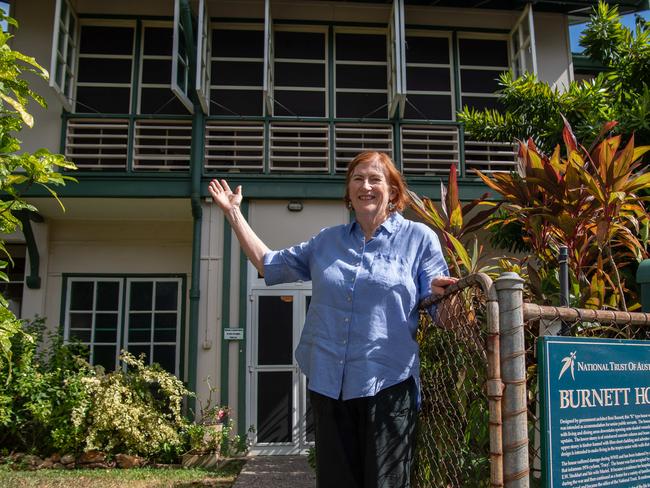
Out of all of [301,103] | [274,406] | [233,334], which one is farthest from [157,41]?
[274,406]

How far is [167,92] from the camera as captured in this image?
8312mm

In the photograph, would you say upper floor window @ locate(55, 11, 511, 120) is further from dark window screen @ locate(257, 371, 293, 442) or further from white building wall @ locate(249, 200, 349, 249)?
dark window screen @ locate(257, 371, 293, 442)

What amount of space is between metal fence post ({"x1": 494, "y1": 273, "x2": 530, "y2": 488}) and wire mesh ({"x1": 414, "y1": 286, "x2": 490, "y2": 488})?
0.31 ft

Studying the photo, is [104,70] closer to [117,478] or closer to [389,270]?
[117,478]

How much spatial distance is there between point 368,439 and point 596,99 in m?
3.90

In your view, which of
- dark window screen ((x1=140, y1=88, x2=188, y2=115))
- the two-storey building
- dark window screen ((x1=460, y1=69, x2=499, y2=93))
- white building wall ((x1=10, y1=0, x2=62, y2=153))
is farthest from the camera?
dark window screen ((x1=460, y1=69, x2=499, y2=93))

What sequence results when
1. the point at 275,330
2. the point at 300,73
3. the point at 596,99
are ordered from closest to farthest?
1. the point at 596,99
2. the point at 275,330
3. the point at 300,73

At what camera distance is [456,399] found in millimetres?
1973

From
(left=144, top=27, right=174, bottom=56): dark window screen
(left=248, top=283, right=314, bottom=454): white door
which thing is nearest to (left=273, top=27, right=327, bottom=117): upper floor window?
(left=144, top=27, right=174, bottom=56): dark window screen

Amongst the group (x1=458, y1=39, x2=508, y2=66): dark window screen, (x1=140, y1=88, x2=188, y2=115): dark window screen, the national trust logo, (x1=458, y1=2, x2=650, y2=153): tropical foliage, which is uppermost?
(x1=458, y1=39, x2=508, y2=66): dark window screen

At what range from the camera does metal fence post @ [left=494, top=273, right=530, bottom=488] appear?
147 cm

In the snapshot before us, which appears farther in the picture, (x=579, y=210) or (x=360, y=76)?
(x=360, y=76)

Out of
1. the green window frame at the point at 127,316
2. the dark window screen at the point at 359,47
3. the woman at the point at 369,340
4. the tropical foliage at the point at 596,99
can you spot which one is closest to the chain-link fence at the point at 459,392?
the woman at the point at 369,340

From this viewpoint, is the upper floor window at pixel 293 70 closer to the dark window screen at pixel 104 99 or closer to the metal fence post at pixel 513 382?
the dark window screen at pixel 104 99
